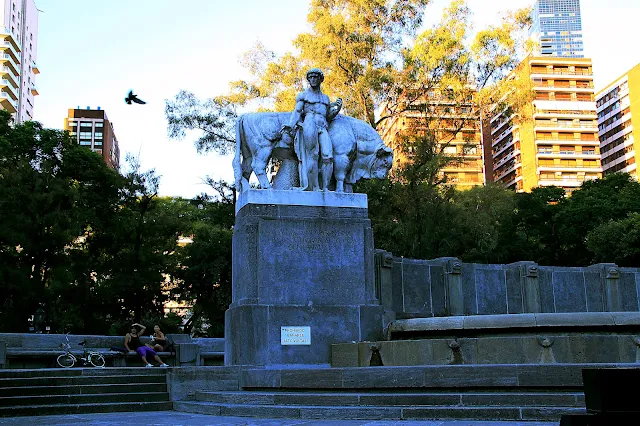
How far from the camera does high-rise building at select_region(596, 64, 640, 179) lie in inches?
3396

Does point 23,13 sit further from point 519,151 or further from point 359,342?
point 359,342

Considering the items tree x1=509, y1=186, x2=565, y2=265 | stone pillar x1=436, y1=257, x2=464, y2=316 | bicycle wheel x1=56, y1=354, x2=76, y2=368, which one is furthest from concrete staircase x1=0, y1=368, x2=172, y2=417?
tree x1=509, y1=186, x2=565, y2=265

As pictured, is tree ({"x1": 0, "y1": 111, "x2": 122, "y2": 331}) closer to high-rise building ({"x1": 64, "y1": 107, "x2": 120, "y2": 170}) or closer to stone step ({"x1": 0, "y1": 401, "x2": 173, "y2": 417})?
stone step ({"x1": 0, "y1": 401, "x2": 173, "y2": 417})

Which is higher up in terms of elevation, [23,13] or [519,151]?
[23,13]

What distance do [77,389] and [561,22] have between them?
629 feet

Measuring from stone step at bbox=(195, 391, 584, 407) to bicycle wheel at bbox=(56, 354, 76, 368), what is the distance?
348 inches

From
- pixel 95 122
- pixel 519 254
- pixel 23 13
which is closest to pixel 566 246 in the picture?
pixel 519 254

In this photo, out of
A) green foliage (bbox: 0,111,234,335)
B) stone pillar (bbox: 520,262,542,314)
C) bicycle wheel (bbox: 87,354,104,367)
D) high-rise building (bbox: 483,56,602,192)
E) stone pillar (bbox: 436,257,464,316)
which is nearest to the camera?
stone pillar (bbox: 436,257,464,316)

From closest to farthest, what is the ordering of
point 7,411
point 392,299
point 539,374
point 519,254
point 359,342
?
point 539,374
point 7,411
point 359,342
point 392,299
point 519,254

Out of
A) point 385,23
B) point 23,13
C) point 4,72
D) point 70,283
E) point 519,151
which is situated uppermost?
point 23,13

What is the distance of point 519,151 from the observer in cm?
9112

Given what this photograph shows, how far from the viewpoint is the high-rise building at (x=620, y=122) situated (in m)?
86.2

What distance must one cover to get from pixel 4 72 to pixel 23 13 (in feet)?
46.4

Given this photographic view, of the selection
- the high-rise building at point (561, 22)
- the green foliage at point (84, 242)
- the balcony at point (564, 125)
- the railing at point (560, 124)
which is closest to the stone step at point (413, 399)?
the green foliage at point (84, 242)
